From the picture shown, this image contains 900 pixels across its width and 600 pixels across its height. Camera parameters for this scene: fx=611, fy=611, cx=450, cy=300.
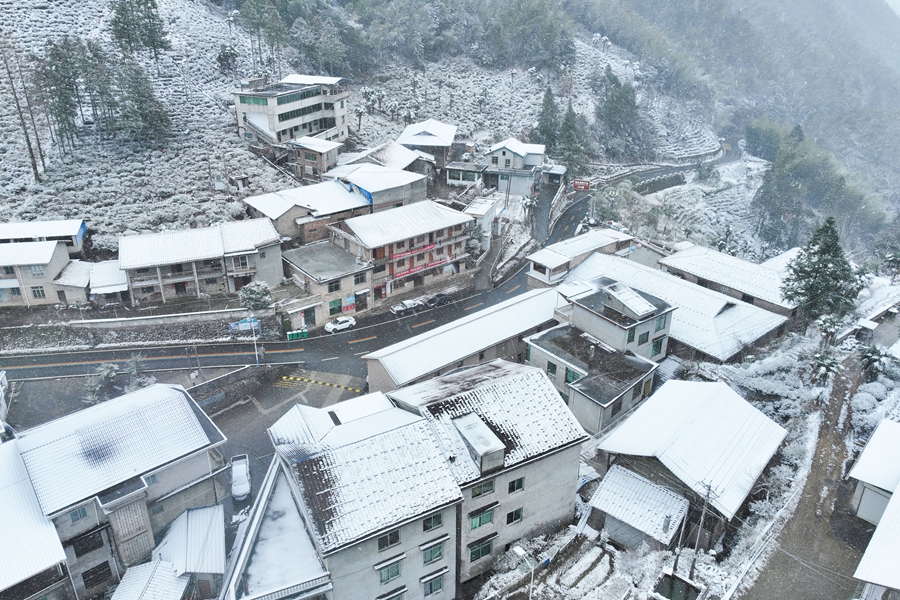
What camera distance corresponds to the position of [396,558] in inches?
1036

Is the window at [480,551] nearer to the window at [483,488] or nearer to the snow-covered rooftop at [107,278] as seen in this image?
the window at [483,488]

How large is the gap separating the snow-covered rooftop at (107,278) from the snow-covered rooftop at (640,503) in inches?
1583

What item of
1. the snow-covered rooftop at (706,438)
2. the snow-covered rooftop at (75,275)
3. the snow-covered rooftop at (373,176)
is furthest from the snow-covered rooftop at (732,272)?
the snow-covered rooftop at (75,275)

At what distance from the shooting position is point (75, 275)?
164ft

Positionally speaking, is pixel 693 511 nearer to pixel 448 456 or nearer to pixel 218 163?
pixel 448 456

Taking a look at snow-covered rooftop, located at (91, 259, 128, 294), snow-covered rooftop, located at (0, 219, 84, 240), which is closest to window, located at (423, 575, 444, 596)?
snow-covered rooftop, located at (91, 259, 128, 294)

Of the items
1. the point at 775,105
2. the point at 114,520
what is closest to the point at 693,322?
the point at 114,520

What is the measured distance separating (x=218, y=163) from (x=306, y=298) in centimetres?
2838

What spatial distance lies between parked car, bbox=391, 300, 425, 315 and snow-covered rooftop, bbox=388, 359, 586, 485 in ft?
73.7

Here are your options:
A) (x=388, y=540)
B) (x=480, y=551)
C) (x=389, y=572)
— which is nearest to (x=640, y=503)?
(x=480, y=551)

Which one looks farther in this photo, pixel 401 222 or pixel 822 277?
pixel 401 222

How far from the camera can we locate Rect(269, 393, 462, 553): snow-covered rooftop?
24.9 meters

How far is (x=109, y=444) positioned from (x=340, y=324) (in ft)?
79.4

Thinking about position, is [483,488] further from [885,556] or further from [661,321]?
[661,321]
